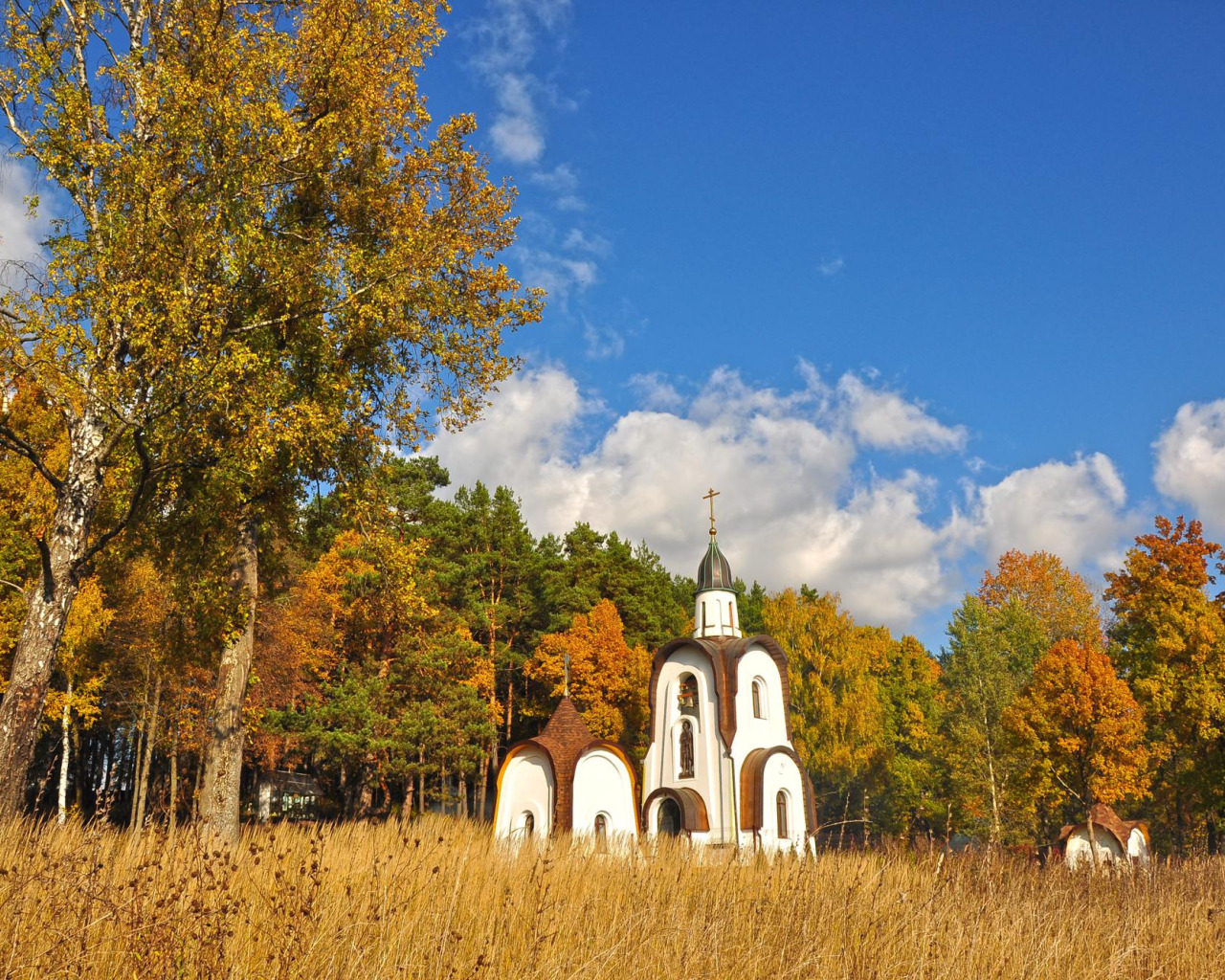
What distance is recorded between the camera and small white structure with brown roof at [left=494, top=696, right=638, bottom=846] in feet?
86.1

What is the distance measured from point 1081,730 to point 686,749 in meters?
13.0

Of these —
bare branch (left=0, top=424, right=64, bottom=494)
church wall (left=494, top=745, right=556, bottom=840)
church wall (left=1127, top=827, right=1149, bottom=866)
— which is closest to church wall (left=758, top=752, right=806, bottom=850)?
church wall (left=494, top=745, right=556, bottom=840)

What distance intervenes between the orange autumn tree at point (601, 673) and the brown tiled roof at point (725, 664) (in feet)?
33.6

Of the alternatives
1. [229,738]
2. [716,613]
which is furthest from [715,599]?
[229,738]

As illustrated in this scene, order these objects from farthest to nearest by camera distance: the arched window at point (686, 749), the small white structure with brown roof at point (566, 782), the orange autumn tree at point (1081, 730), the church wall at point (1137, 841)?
the arched window at point (686, 749) < the orange autumn tree at point (1081, 730) < the small white structure with brown roof at point (566, 782) < the church wall at point (1137, 841)

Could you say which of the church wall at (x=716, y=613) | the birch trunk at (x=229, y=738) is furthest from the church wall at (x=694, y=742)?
the birch trunk at (x=229, y=738)

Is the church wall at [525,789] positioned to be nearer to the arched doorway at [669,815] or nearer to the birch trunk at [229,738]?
the arched doorway at [669,815]

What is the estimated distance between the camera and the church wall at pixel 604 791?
1037 inches

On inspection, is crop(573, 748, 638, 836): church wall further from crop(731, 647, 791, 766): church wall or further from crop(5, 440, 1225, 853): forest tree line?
crop(5, 440, 1225, 853): forest tree line

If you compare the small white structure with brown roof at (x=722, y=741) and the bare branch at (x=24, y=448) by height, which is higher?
the bare branch at (x=24, y=448)

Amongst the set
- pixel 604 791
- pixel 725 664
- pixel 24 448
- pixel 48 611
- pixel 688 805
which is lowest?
pixel 688 805

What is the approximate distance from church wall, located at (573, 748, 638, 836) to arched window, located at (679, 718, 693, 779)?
2098mm

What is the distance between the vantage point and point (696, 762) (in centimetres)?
2844

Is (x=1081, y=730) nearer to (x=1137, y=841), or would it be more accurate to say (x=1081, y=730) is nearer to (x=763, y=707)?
(x=1137, y=841)
